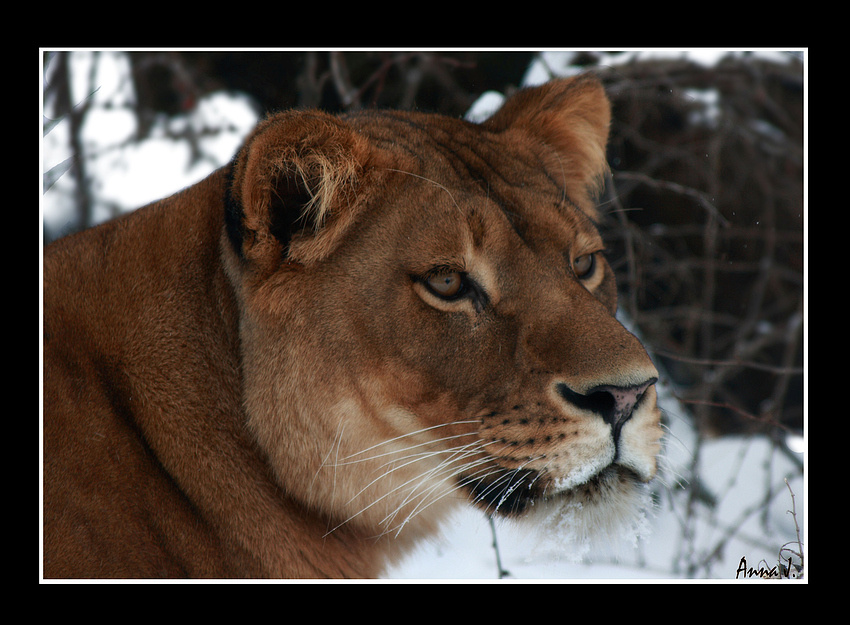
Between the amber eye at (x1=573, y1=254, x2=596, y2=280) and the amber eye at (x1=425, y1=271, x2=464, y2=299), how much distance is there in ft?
1.66

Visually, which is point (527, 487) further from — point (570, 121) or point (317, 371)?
point (570, 121)

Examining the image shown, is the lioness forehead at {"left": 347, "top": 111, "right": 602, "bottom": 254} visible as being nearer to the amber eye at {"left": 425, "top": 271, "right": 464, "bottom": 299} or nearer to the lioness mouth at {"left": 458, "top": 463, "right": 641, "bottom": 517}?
the amber eye at {"left": 425, "top": 271, "right": 464, "bottom": 299}

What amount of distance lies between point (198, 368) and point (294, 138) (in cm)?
72

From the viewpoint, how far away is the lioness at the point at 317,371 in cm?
200

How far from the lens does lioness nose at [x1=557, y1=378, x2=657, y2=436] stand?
1.91 meters

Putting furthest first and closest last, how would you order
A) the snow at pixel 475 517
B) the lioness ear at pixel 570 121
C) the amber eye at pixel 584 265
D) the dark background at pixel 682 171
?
the dark background at pixel 682 171 → the lioness ear at pixel 570 121 → the snow at pixel 475 517 → the amber eye at pixel 584 265

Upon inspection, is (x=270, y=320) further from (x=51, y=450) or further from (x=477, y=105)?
(x=477, y=105)

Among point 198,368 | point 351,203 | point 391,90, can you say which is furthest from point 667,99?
point 198,368

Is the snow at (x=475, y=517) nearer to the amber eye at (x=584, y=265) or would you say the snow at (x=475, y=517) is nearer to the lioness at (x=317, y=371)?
the lioness at (x=317, y=371)

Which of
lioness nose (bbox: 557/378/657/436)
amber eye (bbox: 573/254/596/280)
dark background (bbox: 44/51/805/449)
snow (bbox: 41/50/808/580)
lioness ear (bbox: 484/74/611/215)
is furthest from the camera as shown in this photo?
dark background (bbox: 44/51/805/449)

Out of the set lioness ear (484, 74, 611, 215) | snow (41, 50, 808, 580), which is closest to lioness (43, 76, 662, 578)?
snow (41, 50, 808, 580)

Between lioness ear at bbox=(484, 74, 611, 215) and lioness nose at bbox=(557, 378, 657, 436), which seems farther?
lioness ear at bbox=(484, 74, 611, 215)

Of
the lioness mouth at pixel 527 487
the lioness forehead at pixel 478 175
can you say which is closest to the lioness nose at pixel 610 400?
the lioness mouth at pixel 527 487

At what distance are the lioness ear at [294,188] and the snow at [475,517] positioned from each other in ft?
2.59
